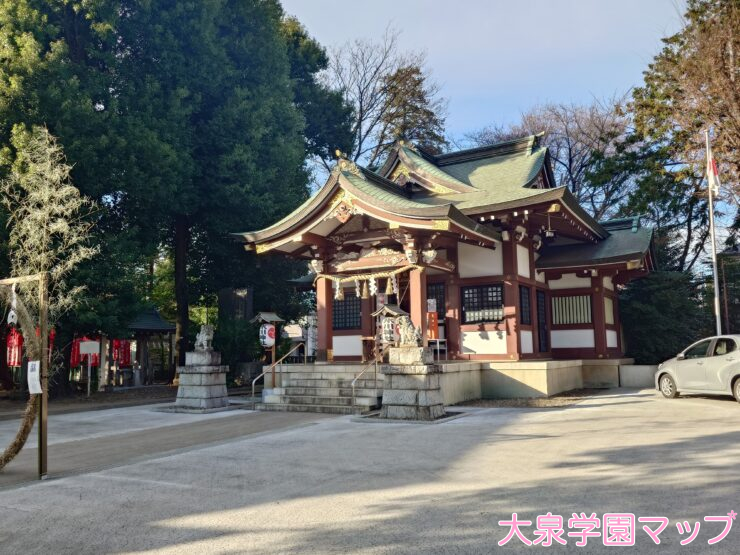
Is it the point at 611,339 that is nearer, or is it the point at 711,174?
the point at 711,174

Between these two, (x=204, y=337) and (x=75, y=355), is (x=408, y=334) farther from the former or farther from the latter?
(x=75, y=355)

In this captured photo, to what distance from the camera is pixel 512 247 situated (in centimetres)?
1609

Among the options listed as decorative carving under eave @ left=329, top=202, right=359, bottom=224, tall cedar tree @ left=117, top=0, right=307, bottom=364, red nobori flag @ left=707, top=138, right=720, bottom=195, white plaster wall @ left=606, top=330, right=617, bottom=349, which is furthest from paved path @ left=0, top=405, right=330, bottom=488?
red nobori flag @ left=707, top=138, right=720, bottom=195

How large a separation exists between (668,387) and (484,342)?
4.79m

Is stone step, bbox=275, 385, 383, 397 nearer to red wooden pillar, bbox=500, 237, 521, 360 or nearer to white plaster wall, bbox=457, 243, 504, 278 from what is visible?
red wooden pillar, bbox=500, 237, 521, 360

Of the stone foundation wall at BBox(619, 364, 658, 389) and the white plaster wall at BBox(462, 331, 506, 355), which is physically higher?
the white plaster wall at BBox(462, 331, 506, 355)

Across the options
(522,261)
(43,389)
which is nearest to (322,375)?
(522,261)

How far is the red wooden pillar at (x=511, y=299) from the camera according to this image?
15711mm

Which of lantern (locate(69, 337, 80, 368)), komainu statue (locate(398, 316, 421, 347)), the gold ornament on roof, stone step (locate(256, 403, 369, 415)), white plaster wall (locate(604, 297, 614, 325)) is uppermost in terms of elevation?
the gold ornament on roof

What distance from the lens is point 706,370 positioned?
12.9 m

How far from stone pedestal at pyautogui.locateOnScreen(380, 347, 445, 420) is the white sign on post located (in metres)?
6.51

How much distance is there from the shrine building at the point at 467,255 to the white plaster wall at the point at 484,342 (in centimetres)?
3

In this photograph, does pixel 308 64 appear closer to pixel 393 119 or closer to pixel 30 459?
pixel 393 119

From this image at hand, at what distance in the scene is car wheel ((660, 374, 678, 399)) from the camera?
13875 mm
